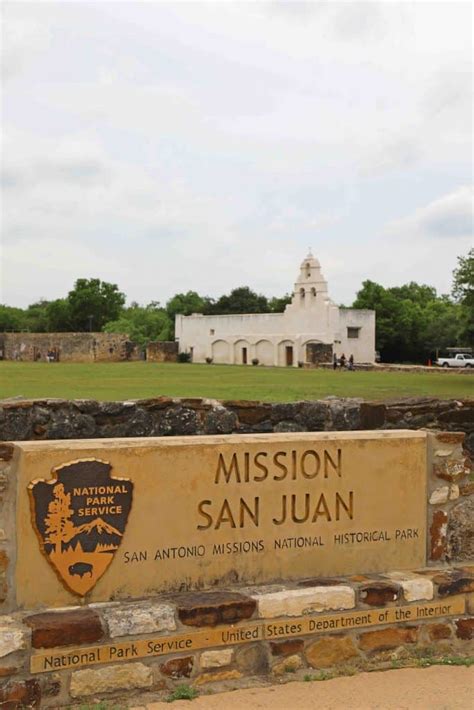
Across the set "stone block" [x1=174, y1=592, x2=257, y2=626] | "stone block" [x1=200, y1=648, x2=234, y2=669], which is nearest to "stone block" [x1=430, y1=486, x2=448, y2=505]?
"stone block" [x1=174, y1=592, x2=257, y2=626]

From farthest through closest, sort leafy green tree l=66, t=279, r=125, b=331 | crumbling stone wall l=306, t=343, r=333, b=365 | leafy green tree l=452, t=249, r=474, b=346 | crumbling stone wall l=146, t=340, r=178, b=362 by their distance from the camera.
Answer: leafy green tree l=66, t=279, r=125, b=331 < crumbling stone wall l=146, t=340, r=178, b=362 < crumbling stone wall l=306, t=343, r=333, b=365 < leafy green tree l=452, t=249, r=474, b=346

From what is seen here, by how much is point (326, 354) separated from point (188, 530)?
159ft

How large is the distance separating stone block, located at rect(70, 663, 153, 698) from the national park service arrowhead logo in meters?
0.42

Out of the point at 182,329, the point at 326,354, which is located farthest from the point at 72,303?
the point at 326,354

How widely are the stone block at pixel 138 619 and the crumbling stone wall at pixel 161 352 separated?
5446cm

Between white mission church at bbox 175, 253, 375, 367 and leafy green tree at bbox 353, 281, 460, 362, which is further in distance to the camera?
leafy green tree at bbox 353, 281, 460, 362

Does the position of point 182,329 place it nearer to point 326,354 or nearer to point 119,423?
point 326,354

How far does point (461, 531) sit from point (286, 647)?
1.43 meters

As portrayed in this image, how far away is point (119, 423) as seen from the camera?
270 inches

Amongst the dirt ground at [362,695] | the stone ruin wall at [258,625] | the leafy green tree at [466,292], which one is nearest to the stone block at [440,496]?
the stone ruin wall at [258,625]

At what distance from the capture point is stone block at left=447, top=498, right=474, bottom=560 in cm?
506

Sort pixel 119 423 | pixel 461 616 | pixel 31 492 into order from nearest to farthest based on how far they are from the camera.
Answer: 1. pixel 31 492
2. pixel 461 616
3. pixel 119 423

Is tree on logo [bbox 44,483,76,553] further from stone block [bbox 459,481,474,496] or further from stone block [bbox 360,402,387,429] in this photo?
stone block [bbox 360,402,387,429]

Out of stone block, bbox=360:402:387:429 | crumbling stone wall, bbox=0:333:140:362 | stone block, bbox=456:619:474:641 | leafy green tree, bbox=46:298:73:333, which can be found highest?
leafy green tree, bbox=46:298:73:333
